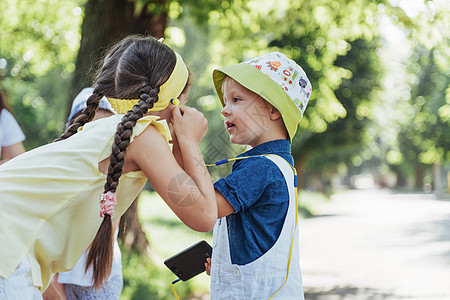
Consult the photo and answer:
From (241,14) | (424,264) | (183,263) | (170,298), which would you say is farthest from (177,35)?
(183,263)

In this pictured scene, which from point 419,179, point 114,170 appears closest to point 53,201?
point 114,170

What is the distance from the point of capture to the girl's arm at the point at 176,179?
5.77ft

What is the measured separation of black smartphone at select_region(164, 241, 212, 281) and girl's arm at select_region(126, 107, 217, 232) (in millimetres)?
644

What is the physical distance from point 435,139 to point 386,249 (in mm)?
28208

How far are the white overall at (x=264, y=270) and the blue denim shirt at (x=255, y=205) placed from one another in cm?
2

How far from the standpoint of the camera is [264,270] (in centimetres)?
201

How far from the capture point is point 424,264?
9.41 meters

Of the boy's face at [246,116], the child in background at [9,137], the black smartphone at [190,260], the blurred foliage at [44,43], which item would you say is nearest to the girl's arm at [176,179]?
the boy's face at [246,116]

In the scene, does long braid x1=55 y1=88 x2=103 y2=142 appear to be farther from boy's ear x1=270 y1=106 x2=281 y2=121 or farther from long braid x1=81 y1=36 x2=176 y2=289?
boy's ear x1=270 y1=106 x2=281 y2=121

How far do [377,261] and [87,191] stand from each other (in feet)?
29.4

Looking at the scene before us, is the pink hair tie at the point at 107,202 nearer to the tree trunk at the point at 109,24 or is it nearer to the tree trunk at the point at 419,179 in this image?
the tree trunk at the point at 109,24

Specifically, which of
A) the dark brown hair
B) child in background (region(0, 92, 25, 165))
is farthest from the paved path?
the dark brown hair

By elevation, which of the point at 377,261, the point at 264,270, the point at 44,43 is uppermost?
the point at 44,43

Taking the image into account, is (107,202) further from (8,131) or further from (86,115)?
(8,131)
